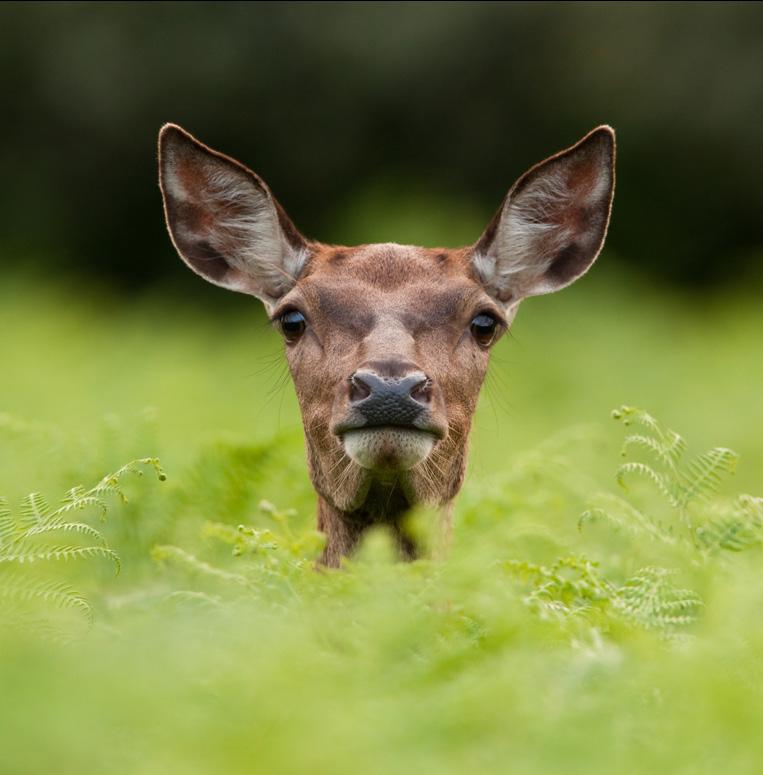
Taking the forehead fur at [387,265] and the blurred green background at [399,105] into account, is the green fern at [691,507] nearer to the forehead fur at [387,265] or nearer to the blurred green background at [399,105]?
the forehead fur at [387,265]

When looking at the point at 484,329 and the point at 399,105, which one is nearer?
the point at 484,329

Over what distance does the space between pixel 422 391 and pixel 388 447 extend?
24cm

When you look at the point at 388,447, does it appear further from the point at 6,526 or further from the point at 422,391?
the point at 6,526

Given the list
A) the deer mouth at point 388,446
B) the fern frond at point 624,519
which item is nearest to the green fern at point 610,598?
the fern frond at point 624,519

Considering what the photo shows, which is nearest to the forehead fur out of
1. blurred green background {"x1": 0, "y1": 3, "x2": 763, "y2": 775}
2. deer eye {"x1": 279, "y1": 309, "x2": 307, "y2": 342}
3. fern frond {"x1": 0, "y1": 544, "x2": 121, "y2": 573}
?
deer eye {"x1": 279, "y1": 309, "x2": 307, "y2": 342}

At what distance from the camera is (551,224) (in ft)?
24.3

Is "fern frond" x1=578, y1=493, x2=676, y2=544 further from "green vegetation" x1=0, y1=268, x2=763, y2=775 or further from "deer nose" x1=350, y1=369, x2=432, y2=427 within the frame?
"deer nose" x1=350, y1=369, x2=432, y2=427

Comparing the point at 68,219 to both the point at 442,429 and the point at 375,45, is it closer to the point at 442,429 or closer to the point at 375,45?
the point at 375,45

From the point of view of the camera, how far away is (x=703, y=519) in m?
5.71

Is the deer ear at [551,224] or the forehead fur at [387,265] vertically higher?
the deer ear at [551,224]

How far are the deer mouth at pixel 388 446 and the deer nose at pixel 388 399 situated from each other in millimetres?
43

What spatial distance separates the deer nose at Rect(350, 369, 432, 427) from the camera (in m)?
5.72

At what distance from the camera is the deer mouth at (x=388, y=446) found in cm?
579

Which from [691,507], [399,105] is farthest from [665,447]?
[399,105]
